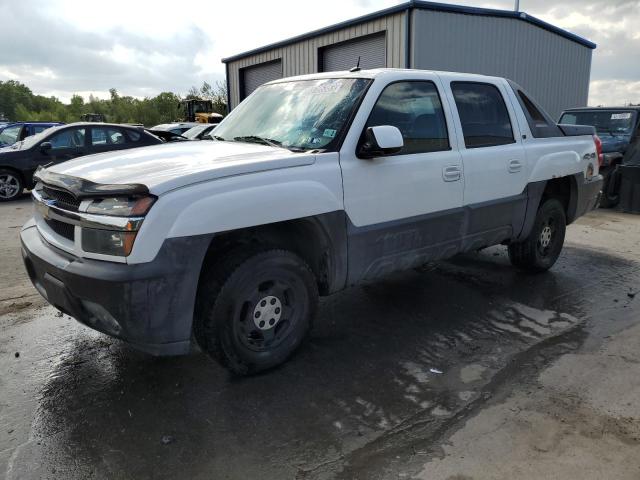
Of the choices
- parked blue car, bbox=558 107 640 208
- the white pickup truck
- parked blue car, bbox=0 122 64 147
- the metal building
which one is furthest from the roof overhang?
the white pickup truck

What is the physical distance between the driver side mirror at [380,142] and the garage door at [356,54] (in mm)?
12298

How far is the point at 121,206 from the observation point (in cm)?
275

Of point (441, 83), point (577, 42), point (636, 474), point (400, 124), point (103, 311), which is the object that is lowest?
point (636, 474)

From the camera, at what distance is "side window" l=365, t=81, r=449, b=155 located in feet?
12.6

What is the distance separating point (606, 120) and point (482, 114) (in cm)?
809

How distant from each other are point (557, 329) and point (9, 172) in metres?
10.8

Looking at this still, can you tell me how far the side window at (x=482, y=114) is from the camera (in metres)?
4.41

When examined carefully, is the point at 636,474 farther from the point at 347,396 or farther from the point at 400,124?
the point at 400,124

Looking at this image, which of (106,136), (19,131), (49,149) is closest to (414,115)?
(106,136)

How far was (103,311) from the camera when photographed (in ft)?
9.20

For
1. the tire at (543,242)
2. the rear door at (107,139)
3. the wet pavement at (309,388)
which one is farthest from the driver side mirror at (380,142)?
the rear door at (107,139)

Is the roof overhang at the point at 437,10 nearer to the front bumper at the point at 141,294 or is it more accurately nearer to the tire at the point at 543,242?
the tire at the point at 543,242

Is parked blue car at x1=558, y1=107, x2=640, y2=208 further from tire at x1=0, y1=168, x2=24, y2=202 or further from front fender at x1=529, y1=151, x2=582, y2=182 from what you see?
tire at x1=0, y1=168, x2=24, y2=202

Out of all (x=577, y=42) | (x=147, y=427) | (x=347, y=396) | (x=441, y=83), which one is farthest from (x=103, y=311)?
(x=577, y=42)
